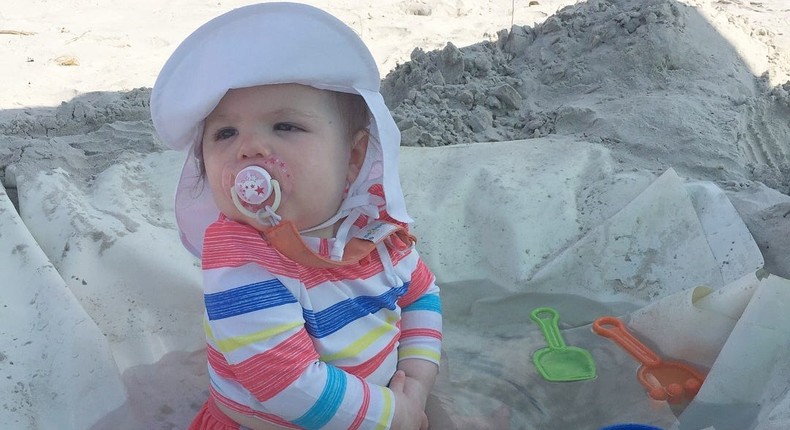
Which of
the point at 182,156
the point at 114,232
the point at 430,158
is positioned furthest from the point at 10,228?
the point at 430,158

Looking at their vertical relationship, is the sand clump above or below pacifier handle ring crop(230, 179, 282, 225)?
below

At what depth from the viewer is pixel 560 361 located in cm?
174

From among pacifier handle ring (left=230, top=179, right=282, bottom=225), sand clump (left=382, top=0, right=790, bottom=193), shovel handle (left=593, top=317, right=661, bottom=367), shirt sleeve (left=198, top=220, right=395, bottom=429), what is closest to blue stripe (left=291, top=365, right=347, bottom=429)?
shirt sleeve (left=198, top=220, right=395, bottom=429)

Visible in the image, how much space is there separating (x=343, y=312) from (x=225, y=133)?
0.34m

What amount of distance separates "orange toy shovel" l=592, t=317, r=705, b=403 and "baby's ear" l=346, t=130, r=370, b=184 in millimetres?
681

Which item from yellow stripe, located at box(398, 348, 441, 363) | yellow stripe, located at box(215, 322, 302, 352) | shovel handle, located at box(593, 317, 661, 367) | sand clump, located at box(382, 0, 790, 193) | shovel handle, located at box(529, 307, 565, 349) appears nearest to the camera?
yellow stripe, located at box(215, 322, 302, 352)

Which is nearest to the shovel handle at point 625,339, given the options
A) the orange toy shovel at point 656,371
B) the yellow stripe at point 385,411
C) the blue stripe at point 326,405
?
the orange toy shovel at point 656,371

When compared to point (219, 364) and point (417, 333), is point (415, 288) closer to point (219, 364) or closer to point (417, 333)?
point (417, 333)

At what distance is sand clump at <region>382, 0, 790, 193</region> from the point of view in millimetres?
2449

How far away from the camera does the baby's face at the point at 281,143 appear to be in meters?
1.24

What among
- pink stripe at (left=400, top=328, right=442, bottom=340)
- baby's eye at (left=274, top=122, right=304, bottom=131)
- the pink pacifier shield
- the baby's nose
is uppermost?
baby's eye at (left=274, top=122, right=304, bottom=131)

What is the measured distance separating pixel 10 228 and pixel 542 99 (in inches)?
70.1

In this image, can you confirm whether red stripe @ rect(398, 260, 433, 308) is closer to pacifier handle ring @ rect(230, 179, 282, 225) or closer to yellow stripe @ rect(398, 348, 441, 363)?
yellow stripe @ rect(398, 348, 441, 363)

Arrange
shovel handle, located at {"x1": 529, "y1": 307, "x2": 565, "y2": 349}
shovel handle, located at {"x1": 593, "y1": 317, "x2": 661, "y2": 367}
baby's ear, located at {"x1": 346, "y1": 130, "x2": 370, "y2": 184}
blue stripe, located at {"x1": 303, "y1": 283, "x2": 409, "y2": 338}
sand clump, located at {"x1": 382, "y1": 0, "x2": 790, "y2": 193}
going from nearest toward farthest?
blue stripe, located at {"x1": 303, "y1": 283, "x2": 409, "y2": 338}, baby's ear, located at {"x1": 346, "y1": 130, "x2": 370, "y2": 184}, shovel handle, located at {"x1": 593, "y1": 317, "x2": 661, "y2": 367}, shovel handle, located at {"x1": 529, "y1": 307, "x2": 565, "y2": 349}, sand clump, located at {"x1": 382, "y1": 0, "x2": 790, "y2": 193}
